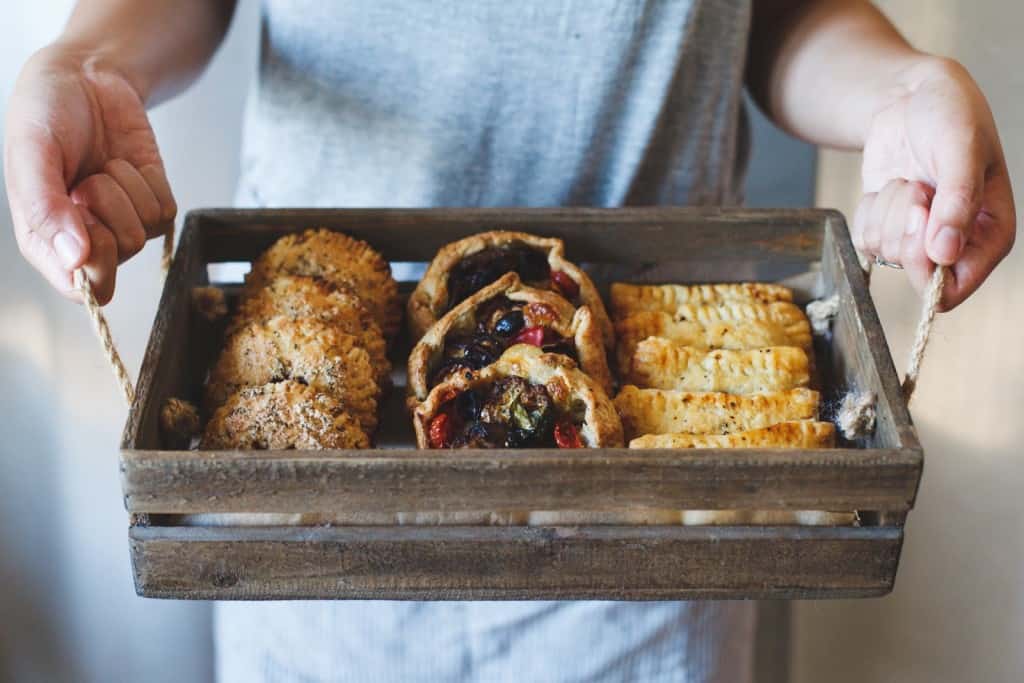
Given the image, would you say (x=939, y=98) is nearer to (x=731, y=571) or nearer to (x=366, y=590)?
(x=731, y=571)

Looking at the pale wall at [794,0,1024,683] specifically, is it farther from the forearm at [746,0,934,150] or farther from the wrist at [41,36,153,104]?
the wrist at [41,36,153,104]

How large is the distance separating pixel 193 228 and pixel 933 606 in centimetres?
146

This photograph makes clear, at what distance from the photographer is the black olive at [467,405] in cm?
85

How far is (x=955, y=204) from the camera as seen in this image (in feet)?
2.71

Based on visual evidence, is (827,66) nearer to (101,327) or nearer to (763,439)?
(763,439)

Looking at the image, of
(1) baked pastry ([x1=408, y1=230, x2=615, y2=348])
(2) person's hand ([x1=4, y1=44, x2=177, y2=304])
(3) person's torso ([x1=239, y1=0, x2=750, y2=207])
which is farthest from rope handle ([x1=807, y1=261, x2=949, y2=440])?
(2) person's hand ([x1=4, y1=44, x2=177, y2=304])

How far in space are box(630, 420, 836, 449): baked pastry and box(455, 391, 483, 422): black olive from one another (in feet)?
0.41

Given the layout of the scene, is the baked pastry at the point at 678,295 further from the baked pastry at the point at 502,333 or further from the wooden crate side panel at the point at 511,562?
the wooden crate side panel at the point at 511,562

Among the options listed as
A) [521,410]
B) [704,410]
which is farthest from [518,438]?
[704,410]

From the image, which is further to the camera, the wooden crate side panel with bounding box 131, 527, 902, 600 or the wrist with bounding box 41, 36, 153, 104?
the wrist with bounding box 41, 36, 153, 104

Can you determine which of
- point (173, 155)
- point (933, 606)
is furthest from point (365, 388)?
point (933, 606)

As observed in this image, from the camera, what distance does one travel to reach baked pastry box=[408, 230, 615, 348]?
0.96m

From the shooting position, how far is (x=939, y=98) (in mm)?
917

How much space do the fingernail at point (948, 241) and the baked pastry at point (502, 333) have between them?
0.91 ft
